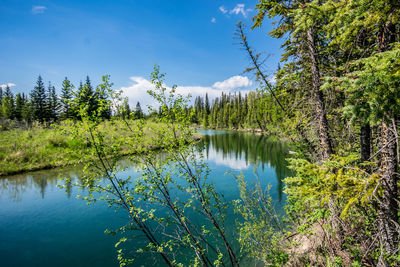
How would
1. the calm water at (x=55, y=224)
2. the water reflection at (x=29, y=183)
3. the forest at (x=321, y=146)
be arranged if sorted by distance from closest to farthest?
the forest at (x=321, y=146) < the calm water at (x=55, y=224) < the water reflection at (x=29, y=183)

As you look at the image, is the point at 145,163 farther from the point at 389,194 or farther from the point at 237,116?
the point at 237,116

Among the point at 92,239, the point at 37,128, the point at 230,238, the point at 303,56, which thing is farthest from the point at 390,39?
the point at 37,128

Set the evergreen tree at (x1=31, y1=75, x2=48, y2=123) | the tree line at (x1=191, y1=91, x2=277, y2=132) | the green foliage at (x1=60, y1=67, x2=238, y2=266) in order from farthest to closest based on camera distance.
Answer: the tree line at (x1=191, y1=91, x2=277, y2=132) → the evergreen tree at (x1=31, y1=75, x2=48, y2=123) → the green foliage at (x1=60, y1=67, x2=238, y2=266)

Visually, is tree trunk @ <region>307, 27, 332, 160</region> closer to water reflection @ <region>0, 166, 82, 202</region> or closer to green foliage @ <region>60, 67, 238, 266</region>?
green foliage @ <region>60, 67, 238, 266</region>

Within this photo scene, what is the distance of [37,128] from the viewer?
2598 centimetres

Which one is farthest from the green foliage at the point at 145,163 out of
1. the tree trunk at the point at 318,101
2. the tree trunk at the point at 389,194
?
the tree trunk at the point at 318,101

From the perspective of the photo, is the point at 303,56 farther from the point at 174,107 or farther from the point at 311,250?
the point at 311,250

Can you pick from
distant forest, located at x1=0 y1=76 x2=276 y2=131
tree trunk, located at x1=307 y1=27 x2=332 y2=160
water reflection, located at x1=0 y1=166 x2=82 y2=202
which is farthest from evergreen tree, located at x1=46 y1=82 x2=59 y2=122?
tree trunk, located at x1=307 y1=27 x2=332 y2=160

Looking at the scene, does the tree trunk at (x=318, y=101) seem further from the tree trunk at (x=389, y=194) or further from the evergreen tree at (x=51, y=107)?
the evergreen tree at (x=51, y=107)

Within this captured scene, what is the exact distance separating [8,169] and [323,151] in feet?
78.5

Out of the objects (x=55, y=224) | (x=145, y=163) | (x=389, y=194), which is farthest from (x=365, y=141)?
(x=55, y=224)

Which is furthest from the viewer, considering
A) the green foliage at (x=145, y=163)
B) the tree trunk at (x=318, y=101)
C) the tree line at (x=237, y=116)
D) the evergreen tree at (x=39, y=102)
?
the tree line at (x=237, y=116)

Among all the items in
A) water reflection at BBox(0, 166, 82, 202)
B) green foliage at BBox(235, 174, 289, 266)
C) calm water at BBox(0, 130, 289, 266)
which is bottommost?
calm water at BBox(0, 130, 289, 266)

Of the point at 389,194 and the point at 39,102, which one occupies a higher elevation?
the point at 39,102
